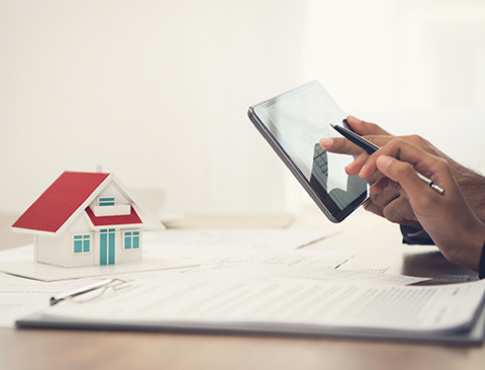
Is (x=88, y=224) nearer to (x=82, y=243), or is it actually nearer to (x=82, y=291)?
(x=82, y=243)

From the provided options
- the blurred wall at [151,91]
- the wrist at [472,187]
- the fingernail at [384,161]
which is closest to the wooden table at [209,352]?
the fingernail at [384,161]

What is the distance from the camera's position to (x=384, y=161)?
0.69 m

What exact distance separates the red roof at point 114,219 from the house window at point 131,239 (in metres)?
0.02

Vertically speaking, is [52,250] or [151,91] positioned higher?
[151,91]

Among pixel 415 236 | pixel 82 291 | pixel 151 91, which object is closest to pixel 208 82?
pixel 151 91

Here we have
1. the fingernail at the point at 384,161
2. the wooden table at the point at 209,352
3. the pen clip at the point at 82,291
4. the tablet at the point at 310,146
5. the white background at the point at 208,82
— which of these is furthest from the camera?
the white background at the point at 208,82

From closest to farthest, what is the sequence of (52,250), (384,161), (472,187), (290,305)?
(290,305)
(384,161)
(52,250)
(472,187)

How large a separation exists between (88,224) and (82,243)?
27mm

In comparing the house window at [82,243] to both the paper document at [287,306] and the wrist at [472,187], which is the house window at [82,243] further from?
the wrist at [472,187]

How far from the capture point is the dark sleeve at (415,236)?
984mm

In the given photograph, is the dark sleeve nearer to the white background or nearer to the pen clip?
the pen clip

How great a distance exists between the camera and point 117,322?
466 millimetres

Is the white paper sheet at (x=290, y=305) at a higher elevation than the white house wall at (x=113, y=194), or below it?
below

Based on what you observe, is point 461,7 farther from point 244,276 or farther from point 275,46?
point 244,276
